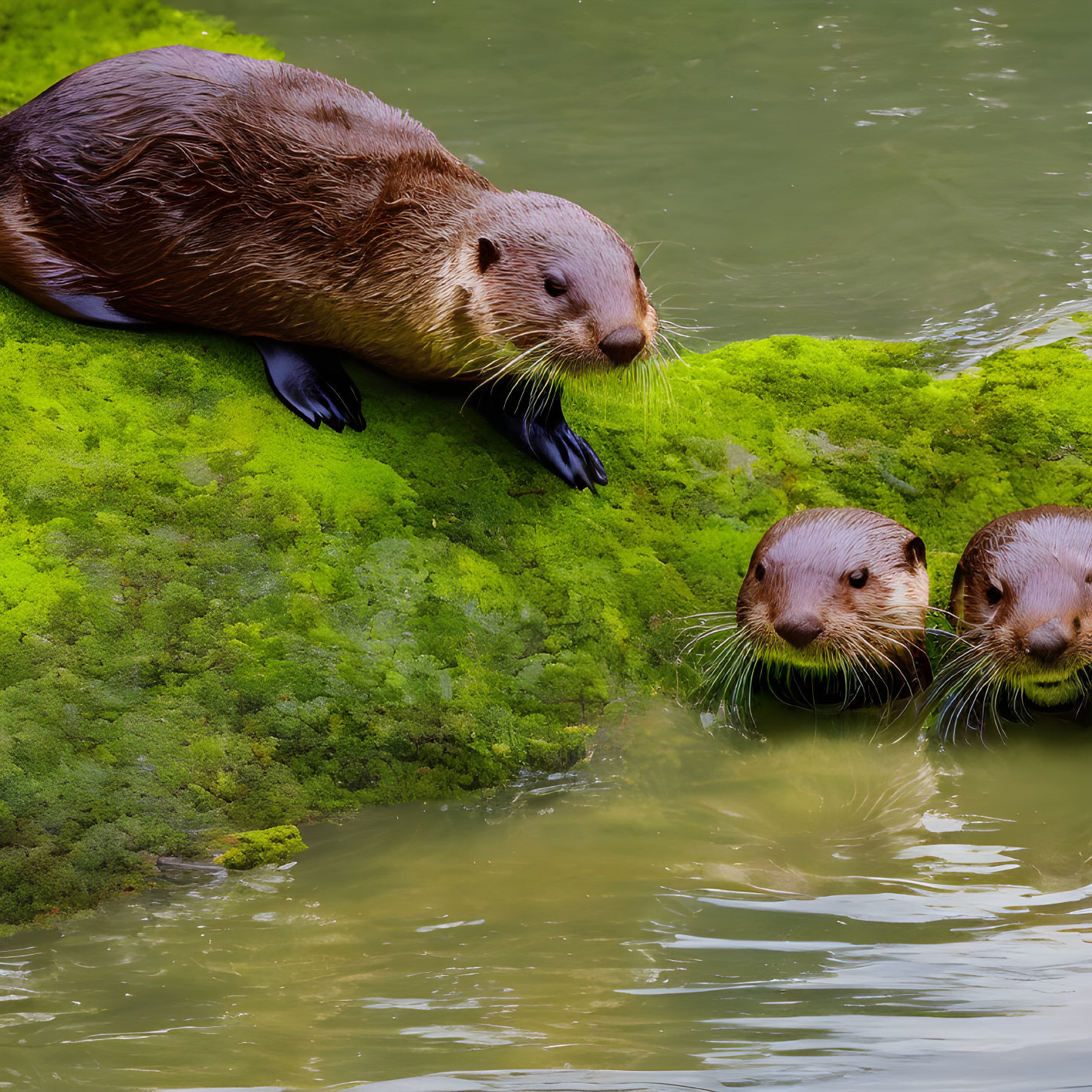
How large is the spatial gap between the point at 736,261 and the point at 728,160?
1506mm

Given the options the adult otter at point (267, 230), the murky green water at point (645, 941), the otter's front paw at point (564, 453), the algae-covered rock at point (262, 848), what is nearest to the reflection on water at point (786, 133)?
the otter's front paw at point (564, 453)

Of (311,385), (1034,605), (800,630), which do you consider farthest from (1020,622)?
(311,385)

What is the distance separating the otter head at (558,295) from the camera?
432 cm

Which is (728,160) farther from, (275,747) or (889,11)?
(275,747)

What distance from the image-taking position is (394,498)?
15.0 ft

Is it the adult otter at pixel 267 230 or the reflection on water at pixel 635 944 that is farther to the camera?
the adult otter at pixel 267 230

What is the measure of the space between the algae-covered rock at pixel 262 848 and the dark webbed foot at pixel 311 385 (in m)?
1.66

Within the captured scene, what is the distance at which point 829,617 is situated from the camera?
4.25 metres

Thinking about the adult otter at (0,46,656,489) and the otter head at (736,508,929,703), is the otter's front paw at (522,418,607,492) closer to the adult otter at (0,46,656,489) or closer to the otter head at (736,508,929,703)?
the adult otter at (0,46,656,489)

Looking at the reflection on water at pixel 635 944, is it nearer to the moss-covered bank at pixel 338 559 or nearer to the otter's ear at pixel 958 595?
the moss-covered bank at pixel 338 559

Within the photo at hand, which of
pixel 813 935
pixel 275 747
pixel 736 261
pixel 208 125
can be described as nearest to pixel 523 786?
pixel 275 747

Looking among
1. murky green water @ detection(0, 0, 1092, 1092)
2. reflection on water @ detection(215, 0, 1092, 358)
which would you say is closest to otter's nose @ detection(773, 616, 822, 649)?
murky green water @ detection(0, 0, 1092, 1092)

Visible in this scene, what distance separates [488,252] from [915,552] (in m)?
1.94

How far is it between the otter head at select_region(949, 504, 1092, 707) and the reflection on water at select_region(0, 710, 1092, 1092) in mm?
267
